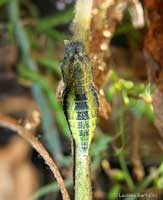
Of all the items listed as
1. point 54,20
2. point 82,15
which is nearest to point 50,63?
point 54,20

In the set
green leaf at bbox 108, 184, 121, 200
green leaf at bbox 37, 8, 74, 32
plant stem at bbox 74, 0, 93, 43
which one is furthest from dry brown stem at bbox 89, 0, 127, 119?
green leaf at bbox 37, 8, 74, 32

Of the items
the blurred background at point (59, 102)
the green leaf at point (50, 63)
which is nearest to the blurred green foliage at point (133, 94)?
the blurred background at point (59, 102)

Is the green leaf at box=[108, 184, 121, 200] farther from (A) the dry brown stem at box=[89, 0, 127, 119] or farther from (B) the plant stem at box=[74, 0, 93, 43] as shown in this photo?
(B) the plant stem at box=[74, 0, 93, 43]

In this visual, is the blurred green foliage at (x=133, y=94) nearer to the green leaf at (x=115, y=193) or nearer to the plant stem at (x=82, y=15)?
the green leaf at (x=115, y=193)

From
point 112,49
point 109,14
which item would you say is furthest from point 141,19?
point 112,49

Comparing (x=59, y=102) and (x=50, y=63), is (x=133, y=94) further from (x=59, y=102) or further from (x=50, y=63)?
(x=50, y=63)

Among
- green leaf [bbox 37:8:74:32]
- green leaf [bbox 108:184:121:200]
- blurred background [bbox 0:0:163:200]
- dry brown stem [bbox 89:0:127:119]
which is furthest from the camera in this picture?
green leaf [bbox 37:8:74:32]
